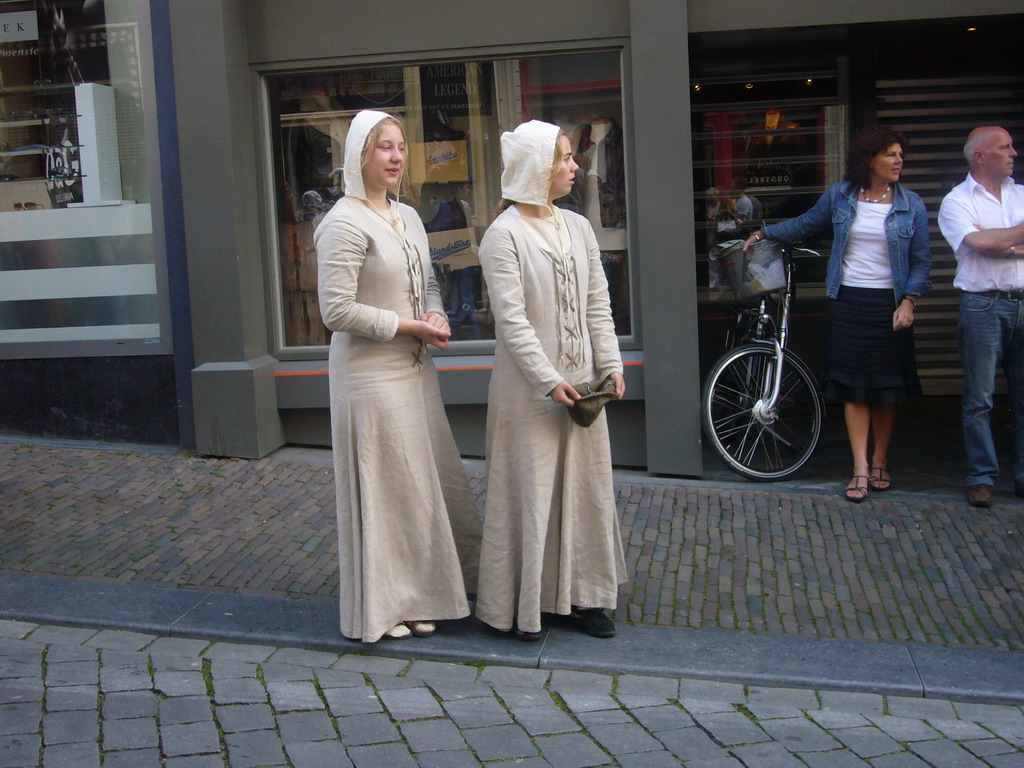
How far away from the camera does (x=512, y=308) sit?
4.19 meters

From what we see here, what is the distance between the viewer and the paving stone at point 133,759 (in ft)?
11.4

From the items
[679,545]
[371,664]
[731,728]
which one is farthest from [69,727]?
[679,545]

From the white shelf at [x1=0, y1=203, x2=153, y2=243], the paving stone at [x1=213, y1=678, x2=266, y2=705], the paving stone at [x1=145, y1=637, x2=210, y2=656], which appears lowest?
the paving stone at [x1=213, y1=678, x2=266, y2=705]

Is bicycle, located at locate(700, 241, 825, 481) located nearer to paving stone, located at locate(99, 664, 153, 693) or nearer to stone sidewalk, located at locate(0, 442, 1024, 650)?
stone sidewalk, located at locate(0, 442, 1024, 650)

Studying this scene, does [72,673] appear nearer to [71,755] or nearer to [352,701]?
[71,755]

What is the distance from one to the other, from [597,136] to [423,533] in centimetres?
350

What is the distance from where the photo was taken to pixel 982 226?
5.94 metres

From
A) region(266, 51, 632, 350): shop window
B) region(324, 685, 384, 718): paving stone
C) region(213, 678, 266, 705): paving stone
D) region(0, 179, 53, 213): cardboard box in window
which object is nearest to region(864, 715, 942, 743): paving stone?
region(324, 685, 384, 718): paving stone

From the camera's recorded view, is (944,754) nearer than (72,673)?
Yes

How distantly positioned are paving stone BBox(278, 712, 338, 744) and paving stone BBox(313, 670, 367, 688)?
246 mm

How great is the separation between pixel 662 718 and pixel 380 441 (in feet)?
4.75

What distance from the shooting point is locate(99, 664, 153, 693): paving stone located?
4.02 metres

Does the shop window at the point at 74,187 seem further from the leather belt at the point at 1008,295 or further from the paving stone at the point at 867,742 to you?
the paving stone at the point at 867,742

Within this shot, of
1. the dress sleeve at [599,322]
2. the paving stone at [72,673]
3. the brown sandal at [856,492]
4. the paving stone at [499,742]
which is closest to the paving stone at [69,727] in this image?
the paving stone at [72,673]
